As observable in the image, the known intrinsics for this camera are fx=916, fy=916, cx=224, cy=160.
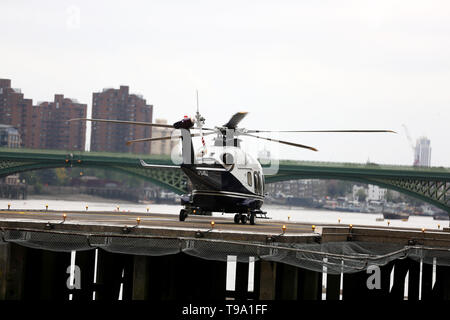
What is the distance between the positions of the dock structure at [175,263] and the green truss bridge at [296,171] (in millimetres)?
74553

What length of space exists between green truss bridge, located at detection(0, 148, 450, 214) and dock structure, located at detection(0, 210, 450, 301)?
74.6m

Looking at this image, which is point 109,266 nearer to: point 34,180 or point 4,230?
point 4,230

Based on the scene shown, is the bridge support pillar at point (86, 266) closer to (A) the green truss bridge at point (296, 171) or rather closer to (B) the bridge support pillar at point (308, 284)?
(B) the bridge support pillar at point (308, 284)

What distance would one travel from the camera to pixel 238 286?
84.0 ft

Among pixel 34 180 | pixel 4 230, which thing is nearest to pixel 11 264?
pixel 4 230

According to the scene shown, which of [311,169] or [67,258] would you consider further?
[311,169]

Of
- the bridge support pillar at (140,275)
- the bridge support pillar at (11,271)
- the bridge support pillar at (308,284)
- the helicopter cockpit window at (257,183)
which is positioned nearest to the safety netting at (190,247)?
the bridge support pillar at (11,271)

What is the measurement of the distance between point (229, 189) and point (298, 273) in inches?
533

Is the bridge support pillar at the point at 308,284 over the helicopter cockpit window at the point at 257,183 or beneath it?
beneath

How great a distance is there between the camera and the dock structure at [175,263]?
24.0m

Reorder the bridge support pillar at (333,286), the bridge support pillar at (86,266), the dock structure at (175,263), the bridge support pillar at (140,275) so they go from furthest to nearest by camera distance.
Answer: the bridge support pillar at (333,286), the bridge support pillar at (86,266), the bridge support pillar at (140,275), the dock structure at (175,263)

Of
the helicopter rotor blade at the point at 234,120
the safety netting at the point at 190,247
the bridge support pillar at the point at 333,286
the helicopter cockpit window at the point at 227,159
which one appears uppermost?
the helicopter rotor blade at the point at 234,120

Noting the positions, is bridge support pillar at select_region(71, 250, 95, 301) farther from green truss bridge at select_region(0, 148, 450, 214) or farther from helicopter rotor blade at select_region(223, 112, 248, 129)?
green truss bridge at select_region(0, 148, 450, 214)
